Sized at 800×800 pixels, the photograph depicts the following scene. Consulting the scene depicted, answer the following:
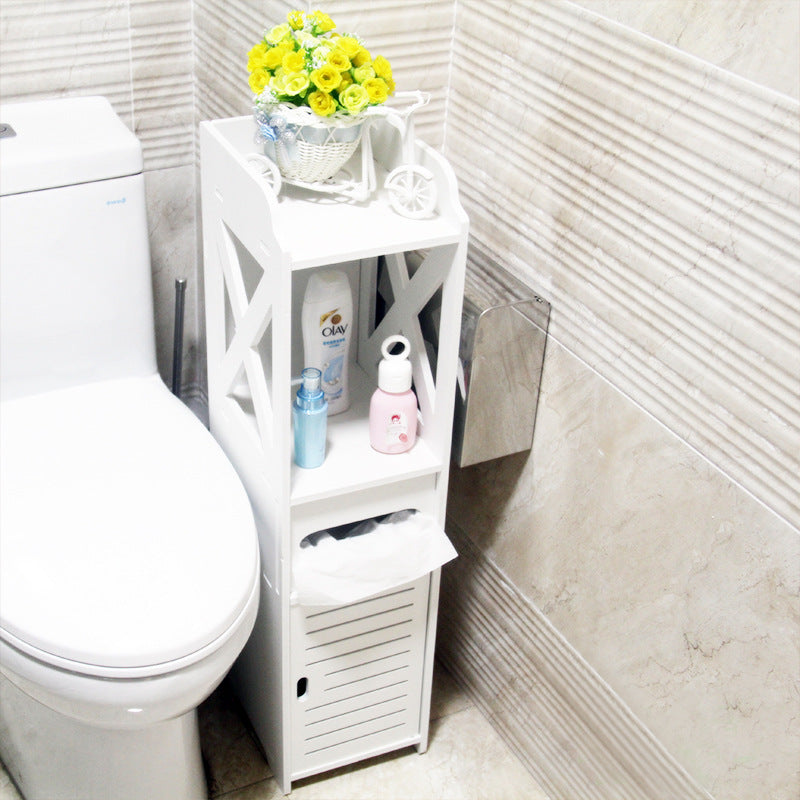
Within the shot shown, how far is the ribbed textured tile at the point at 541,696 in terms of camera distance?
1.44 metres

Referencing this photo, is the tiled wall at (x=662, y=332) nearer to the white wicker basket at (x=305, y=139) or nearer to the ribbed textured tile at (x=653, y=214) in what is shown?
the ribbed textured tile at (x=653, y=214)

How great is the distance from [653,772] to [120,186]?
40.5 inches

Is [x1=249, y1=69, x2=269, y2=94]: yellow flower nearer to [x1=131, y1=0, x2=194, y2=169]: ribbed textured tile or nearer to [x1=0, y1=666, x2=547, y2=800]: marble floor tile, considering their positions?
[x1=131, y1=0, x2=194, y2=169]: ribbed textured tile

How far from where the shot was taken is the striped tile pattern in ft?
5.11

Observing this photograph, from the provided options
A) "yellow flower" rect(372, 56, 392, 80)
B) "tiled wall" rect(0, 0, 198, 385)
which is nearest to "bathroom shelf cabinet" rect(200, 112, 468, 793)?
"yellow flower" rect(372, 56, 392, 80)

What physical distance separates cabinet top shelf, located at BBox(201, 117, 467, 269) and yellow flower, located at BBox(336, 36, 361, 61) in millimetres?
148

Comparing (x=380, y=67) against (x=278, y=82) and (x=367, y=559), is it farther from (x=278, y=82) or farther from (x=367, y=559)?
(x=367, y=559)

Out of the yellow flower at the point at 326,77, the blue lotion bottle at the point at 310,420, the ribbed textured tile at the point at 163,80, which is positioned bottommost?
the blue lotion bottle at the point at 310,420

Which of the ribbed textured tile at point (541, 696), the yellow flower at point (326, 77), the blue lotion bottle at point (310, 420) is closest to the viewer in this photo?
the yellow flower at point (326, 77)

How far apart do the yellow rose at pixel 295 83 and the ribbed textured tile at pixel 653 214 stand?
30 centimetres

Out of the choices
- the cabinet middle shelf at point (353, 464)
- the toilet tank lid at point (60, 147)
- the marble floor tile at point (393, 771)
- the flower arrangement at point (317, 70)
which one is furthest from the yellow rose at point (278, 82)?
the marble floor tile at point (393, 771)

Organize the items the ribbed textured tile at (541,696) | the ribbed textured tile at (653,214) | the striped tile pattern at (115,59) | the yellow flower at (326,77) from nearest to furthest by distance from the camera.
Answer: the ribbed textured tile at (653,214)
the yellow flower at (326,77)
the ribbed textured tile at (541,696)
the striped tile pattern at (115,59)

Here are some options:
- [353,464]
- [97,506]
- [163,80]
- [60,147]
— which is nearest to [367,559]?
[353,464]

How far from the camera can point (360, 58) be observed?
1.21 m
